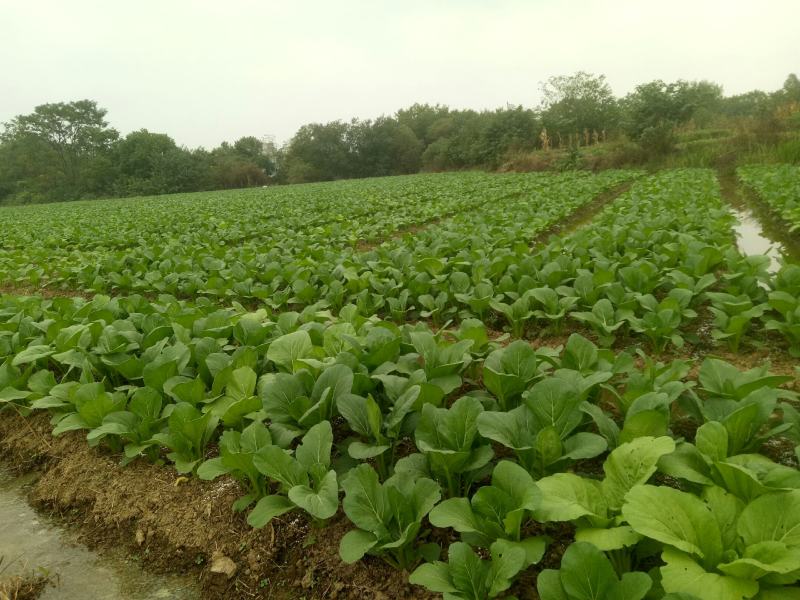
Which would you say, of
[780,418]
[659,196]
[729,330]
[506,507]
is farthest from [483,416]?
[659,196]

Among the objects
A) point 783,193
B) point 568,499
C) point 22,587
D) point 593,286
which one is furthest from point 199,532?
point 783,193

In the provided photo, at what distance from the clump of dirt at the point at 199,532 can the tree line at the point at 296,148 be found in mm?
40006

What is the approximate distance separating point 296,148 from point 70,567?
65.9 metres

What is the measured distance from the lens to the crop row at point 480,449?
1334 millimetres

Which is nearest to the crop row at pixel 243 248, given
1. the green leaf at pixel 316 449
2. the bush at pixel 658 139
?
the green leaf at pixel 316 449

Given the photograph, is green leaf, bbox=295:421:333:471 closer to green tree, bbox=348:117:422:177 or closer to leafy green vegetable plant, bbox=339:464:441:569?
leafy green vegetable plant, bbox=339:464:441:569

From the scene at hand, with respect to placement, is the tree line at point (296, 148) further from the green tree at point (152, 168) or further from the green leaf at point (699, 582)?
the green leaf at point (699, 582)

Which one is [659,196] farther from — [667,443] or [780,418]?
[667,443]

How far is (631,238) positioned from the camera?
642cm

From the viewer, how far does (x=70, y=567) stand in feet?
6.89

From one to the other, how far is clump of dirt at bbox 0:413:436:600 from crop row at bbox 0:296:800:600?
0.31 feet

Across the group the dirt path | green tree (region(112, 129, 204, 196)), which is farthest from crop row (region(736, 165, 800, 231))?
green tree (region(112, 129, 204, 196))

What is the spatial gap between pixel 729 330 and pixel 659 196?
950cm

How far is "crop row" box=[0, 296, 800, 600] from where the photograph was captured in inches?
52.5
